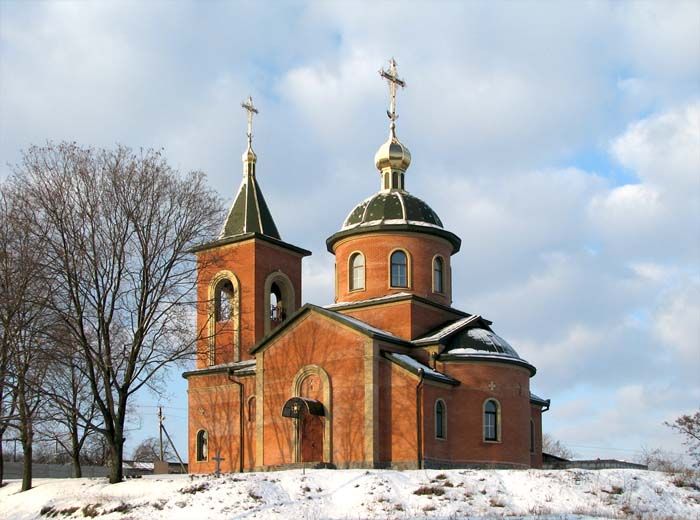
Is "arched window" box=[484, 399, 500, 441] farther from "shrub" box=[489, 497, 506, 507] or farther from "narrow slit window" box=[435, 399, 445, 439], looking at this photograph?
"shrub" box=[489, 497, 506, 507]

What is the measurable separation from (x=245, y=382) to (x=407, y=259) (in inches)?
273

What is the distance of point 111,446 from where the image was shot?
27.4 m

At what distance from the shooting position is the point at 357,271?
3294cm

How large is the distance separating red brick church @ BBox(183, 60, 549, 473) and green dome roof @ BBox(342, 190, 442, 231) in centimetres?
5

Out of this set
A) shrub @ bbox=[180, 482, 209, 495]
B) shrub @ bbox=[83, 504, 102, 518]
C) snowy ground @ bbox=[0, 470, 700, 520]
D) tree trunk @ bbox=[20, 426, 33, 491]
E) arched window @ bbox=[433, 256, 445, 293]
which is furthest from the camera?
arched window @ bbox=[433, 256, 445, 293]

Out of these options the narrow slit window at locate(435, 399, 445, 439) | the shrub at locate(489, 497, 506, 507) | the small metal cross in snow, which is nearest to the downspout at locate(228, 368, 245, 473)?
the small metal cross in snow

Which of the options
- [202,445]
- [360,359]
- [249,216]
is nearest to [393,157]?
[249,216]

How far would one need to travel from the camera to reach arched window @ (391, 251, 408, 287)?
32.3m

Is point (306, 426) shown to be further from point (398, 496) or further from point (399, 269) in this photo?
point (398, 496)

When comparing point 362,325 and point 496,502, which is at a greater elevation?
point 362,325

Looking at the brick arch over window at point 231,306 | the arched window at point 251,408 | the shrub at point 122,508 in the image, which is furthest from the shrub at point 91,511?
the brick arch over window at point 231,306

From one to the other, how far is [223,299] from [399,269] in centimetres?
694

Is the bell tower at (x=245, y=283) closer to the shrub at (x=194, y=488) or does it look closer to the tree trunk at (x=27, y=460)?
the tree trunk at (x=27, y=460)

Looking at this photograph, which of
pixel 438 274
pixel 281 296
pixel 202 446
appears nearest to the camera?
pixel 438 274
